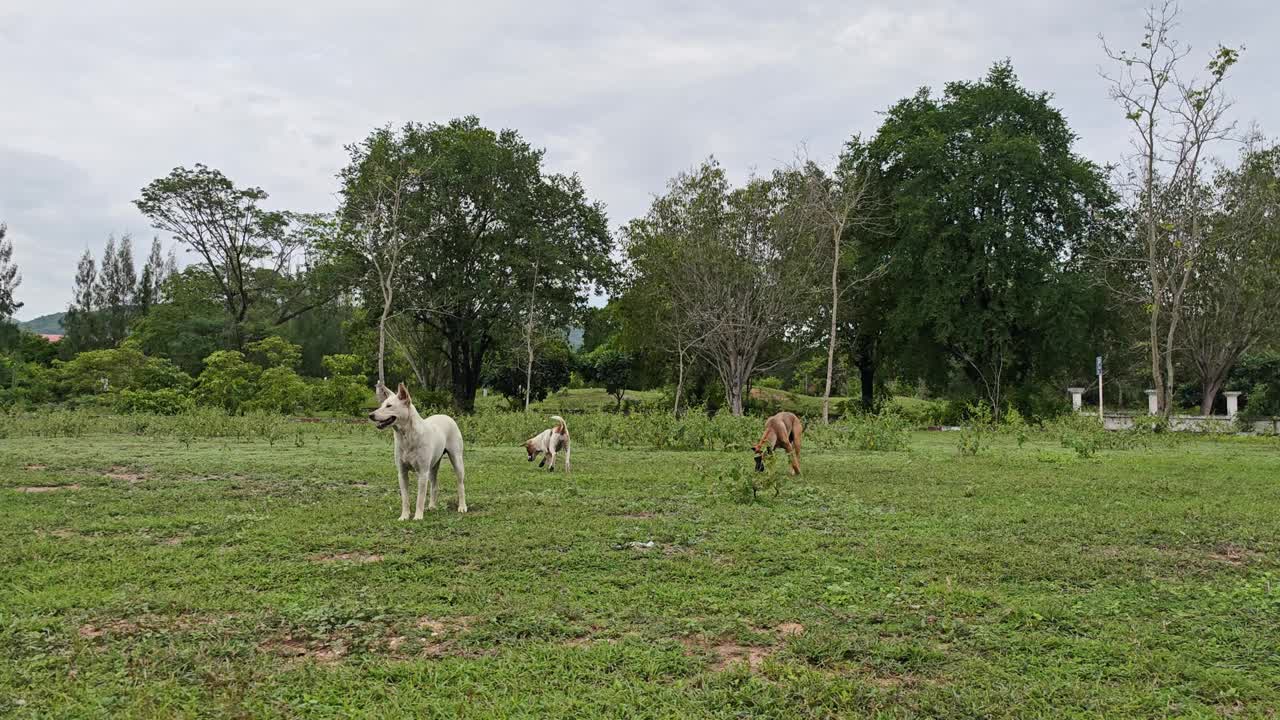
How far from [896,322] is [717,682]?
34.1 meters

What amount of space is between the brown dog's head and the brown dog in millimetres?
5967

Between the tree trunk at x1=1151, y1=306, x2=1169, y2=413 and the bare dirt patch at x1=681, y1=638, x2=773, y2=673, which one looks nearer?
the bare dirt patch at x1=681, y1=638, x2=773, y2=673

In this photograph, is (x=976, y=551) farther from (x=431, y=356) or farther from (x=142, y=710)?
(x=431, y=356)

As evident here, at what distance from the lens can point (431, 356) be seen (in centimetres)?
4822

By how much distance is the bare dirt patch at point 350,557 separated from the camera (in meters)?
6.43

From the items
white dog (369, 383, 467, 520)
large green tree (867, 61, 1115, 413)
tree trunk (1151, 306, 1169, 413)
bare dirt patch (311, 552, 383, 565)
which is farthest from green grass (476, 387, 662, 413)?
bare dirt patch (311, 552, 383, 565)

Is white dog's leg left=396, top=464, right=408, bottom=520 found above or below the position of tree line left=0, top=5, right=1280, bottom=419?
below

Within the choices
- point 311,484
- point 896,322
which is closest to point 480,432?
point 311,484

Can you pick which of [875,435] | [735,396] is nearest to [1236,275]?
[735,396]

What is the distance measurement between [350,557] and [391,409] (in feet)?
5.93

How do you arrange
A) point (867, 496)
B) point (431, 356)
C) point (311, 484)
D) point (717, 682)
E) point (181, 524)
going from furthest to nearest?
point (431, 356) < point (311, 484) < point (867, 496) < point (181, 524) < point (717, 682)

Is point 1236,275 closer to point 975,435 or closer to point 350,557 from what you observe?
point 975,435

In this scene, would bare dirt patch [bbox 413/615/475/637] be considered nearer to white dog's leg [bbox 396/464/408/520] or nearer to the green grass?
white dog's leg [bbox 396/464/408/520]

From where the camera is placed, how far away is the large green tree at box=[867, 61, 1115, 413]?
3297cm
